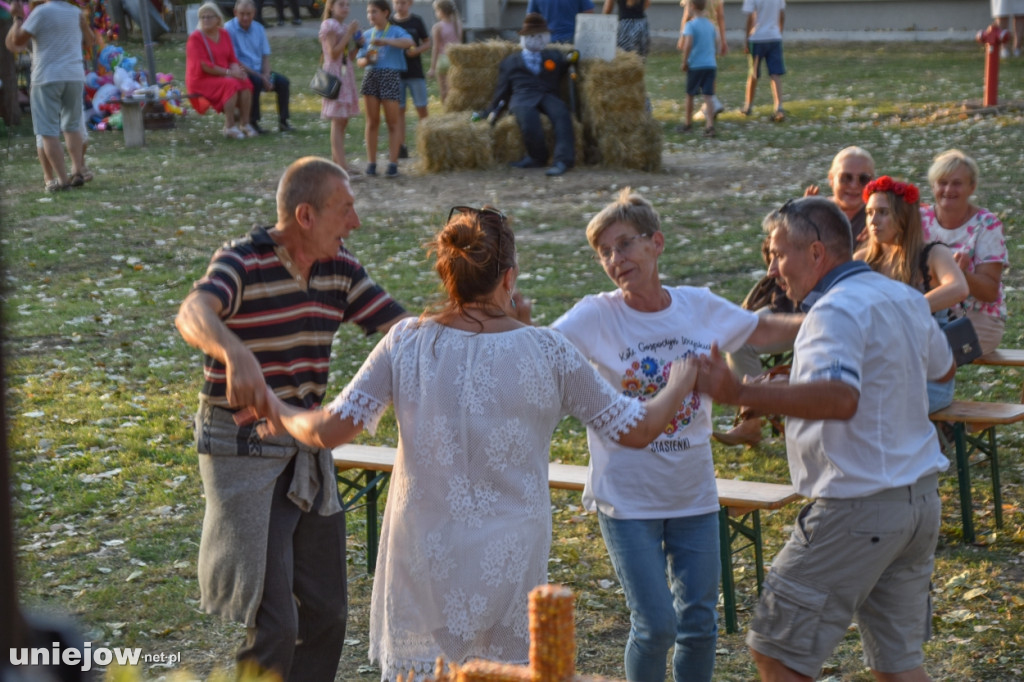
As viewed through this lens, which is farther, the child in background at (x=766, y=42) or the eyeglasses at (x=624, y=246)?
the child in background at (x=766, y=42)

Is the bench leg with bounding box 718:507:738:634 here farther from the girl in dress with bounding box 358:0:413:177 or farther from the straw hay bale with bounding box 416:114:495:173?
the straw hay bale with bounding box 416:114:495:173

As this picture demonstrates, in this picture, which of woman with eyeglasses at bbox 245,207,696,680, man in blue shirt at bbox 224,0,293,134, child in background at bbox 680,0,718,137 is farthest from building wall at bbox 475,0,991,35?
woman with eyeglasses at bbox 245,207,696,680

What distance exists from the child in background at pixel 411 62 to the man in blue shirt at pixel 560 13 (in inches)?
67.6

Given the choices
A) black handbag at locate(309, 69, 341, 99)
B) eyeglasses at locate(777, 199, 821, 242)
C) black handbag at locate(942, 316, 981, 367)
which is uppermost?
black handbag at locate(309, 69, 341, 99)

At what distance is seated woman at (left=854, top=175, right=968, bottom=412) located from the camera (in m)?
5.82

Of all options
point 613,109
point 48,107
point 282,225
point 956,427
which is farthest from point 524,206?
point 282,225

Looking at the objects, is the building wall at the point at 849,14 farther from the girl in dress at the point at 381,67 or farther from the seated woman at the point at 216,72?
the girl in dress at the point at 381,67

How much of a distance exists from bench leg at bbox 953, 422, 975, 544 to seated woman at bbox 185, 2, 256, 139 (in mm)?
14343

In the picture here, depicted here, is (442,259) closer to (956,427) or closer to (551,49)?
(956,427)


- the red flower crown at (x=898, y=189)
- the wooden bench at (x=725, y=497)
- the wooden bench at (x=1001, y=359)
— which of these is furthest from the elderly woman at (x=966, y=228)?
the wooden bench at (x=725, y=497)

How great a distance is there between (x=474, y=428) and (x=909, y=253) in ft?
10.9

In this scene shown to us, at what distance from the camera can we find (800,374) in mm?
3463

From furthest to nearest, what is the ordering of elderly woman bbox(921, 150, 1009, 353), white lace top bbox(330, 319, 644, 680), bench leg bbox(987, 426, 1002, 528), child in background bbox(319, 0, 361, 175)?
child in background bbox(319, 0, 361, 175), elderly woman bbox(921, 150, 1009, 353), bench leg bbox(987, 426, 1002, 528), white lace top bbox(330, 319, 644, 680)

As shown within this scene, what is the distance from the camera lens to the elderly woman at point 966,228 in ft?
20.8
